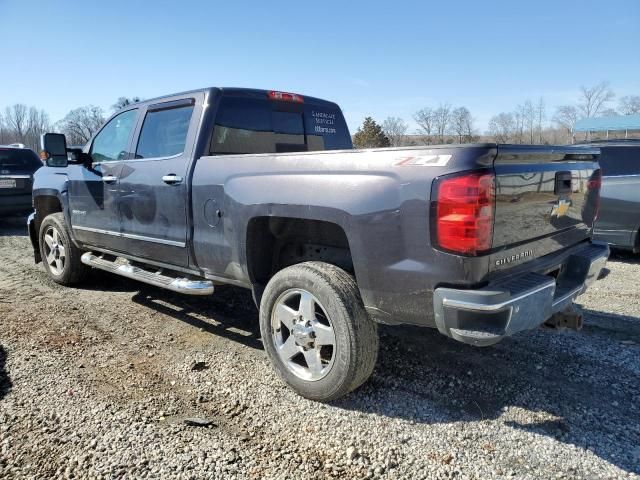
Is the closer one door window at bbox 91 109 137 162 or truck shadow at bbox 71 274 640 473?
truck shadow at bbox 71 274 640 473

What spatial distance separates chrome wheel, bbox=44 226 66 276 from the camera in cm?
572

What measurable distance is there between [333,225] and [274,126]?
5.60 ft

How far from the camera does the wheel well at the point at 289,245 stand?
3.29 m

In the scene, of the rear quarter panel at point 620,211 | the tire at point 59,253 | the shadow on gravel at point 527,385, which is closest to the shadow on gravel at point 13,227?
the tire at point 59,253

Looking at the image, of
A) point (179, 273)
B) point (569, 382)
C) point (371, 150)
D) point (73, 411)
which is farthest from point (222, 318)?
point (569, 382)

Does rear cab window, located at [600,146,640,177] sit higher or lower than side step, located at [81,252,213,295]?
higher

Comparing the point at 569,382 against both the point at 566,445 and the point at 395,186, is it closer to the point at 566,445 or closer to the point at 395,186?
the point at 566,445

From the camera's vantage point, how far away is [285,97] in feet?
15.0

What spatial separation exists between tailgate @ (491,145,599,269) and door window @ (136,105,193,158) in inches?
101

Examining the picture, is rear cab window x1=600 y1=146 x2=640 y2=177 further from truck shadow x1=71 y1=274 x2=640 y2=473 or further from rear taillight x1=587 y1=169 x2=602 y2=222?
rear taillight x1=587 y1=169 x2=602 y2=222

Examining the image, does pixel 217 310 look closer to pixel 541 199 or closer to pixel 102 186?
pixel 102 186

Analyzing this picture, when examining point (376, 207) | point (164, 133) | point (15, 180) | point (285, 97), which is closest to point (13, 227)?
point (15, 180)

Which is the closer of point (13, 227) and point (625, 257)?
point (625, 257)

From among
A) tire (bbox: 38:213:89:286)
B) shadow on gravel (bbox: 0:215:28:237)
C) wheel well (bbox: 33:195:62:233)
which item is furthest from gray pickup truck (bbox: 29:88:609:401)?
shadow on gravel (bbox: 0:215:28:237)
